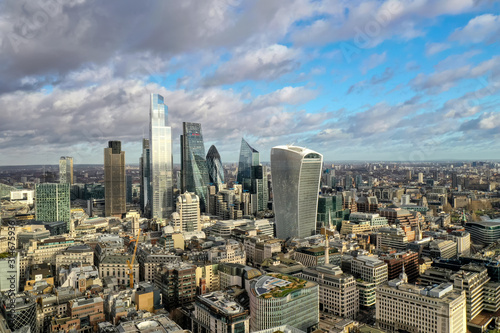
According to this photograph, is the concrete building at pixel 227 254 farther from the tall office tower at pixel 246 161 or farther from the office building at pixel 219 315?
the tall office tower at pixel 246 161

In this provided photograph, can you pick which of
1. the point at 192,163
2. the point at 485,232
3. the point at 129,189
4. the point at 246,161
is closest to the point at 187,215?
the point at 192,163

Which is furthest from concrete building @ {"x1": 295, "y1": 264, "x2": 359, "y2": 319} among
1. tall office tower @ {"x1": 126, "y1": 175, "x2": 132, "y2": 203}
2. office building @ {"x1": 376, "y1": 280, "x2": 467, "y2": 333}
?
tall office tower @ {"x1": 126, "y1": 175, "x2": 132, "y2": 203}

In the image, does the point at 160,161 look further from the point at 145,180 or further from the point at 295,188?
the point at 295,188

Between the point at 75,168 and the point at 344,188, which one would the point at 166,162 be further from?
the point at 344,188

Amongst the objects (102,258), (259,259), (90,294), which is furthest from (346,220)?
(90,294)

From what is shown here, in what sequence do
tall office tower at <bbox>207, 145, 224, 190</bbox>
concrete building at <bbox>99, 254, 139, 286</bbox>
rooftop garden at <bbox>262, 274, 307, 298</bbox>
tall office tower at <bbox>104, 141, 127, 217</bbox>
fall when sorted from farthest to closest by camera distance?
tall office tower at <bbox>207, 145, 224, 190</bbox> → tall office tower at <bbox>104, 141, 127, 217</bbox> → concrete building at <bbox>99, 254, 139, 286</bbox> → rooftop garden at <bbox>262, 274, 307, 298</bbox>

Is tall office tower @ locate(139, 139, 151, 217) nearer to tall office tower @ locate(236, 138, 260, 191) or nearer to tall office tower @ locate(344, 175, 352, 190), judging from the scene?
tall office tower @ locate(236, 138, 260, 191)
